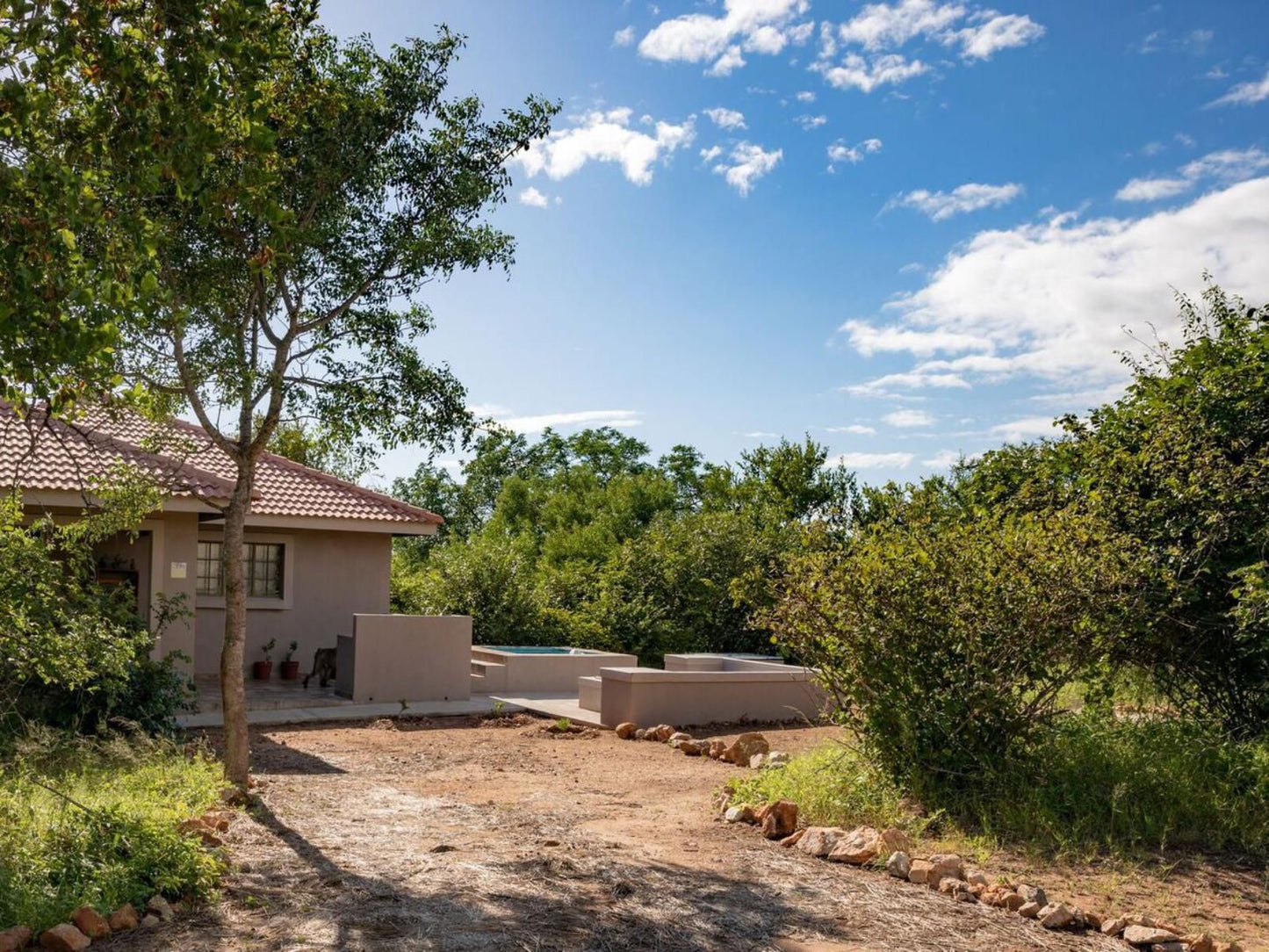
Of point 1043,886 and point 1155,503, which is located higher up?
point 1155,503

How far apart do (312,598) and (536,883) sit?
13.5 metres

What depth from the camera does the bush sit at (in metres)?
8.30

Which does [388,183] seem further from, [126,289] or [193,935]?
[193,935]

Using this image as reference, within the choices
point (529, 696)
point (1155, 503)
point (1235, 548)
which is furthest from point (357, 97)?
point (529, 696)

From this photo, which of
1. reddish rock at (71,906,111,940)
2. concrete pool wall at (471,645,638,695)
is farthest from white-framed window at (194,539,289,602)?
reddish rock at (71,906,111,940)

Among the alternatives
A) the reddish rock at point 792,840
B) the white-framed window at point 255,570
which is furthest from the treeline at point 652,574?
the reddish rock at point 792,840

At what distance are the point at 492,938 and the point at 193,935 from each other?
1441mm

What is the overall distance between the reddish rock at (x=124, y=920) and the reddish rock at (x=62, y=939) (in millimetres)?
267

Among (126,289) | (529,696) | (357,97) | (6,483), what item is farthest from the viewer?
(529,696)

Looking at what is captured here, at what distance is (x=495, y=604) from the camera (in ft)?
68.8

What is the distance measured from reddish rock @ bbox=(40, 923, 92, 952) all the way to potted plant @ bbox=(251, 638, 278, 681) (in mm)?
13385

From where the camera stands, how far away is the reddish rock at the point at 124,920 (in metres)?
5.39

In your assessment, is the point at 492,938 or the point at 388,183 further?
the point at 388,183

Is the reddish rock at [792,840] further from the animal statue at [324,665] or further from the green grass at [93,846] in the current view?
the animal statue at [324,665]
